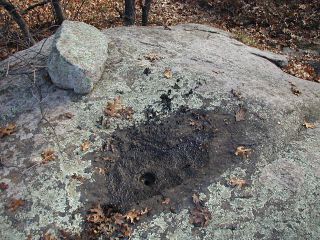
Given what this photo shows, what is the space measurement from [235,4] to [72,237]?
12931 mm

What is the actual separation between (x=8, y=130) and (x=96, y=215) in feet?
8.76

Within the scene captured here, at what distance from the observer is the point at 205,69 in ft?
30.3

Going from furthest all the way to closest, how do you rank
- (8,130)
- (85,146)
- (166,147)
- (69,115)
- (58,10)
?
(58,10)
(69,115)
(8,130)
(166,147)
(85,146)

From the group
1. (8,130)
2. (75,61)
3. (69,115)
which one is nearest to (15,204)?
(8,130)

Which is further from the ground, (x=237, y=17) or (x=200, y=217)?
(x=200, y=217)

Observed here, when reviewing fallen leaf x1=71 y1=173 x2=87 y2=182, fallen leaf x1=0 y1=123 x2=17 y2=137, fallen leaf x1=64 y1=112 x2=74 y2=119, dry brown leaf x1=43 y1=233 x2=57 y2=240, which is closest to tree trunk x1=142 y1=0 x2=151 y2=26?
fallen leaf x1=64 y1=112 x2=74 y2=119

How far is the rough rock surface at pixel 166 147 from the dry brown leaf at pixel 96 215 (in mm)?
162

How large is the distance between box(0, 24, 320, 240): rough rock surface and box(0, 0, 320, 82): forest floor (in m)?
5.20

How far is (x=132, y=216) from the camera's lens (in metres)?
6.68

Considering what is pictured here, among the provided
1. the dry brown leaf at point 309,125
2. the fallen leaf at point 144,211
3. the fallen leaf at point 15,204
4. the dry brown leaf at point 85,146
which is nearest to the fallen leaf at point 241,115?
the dry brown leaf at point 309,125

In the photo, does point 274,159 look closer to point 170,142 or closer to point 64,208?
point 170,142

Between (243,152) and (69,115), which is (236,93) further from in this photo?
(69,115)

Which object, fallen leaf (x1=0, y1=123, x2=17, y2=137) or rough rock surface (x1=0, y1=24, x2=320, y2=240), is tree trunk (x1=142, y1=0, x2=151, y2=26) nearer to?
rough rock surface (x1=0, y1=24, x2=320, y2=240)

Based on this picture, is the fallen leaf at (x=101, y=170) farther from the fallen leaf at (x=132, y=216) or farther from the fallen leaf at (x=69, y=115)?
the fallen leaf at (x=69, y=115)
